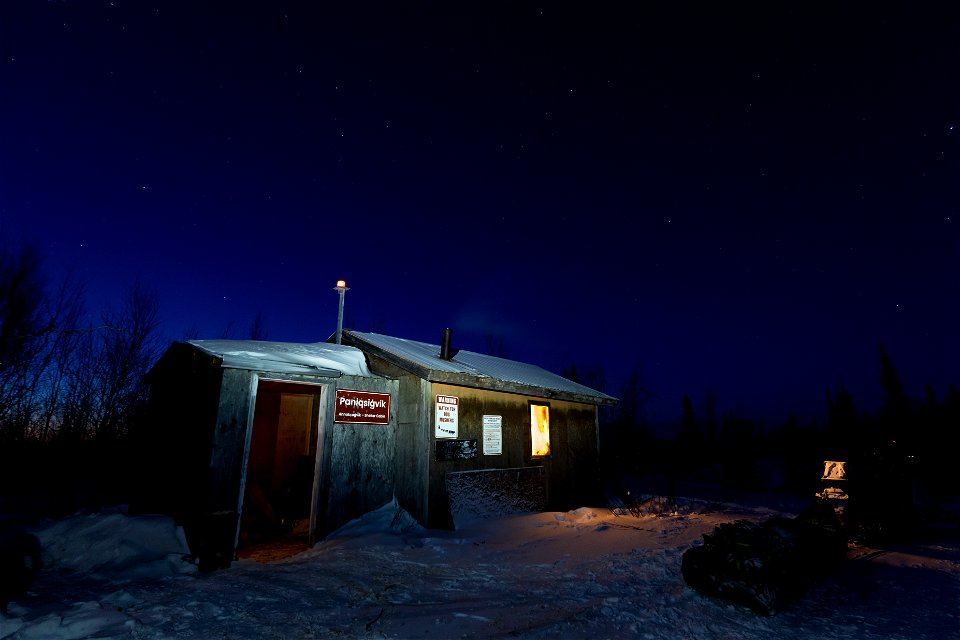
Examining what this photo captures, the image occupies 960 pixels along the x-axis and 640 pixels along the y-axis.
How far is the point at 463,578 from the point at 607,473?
19716mm

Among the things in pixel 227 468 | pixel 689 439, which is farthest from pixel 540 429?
pixel 689 439

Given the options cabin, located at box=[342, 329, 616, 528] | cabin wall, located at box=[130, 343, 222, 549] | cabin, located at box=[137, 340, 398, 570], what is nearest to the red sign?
cabin, located at box=[137, 340, 398, 570]

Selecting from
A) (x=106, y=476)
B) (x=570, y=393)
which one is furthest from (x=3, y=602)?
(x=106, y=476)

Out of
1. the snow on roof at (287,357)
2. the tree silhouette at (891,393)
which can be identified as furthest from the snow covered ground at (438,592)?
the tree silhouette at (891,393)

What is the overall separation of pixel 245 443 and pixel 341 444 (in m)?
1.59

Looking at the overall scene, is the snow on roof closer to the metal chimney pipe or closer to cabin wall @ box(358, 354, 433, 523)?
cabin wall @ box(358, 354, 433, 523)

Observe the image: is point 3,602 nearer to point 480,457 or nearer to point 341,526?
point 341,526

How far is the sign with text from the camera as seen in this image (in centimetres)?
866

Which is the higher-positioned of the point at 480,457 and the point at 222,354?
the point at 222,354

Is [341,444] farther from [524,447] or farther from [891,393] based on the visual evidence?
[891,393]

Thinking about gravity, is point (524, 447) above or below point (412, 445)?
A: below

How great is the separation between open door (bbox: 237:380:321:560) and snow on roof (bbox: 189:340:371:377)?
4.93ft

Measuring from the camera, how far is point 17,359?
39.7 feet

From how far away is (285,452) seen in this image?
12.0 metres
